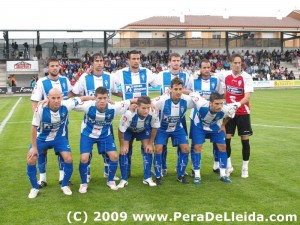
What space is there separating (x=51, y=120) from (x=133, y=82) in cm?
168

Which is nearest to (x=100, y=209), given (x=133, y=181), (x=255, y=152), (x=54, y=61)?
(x=133, y=181)

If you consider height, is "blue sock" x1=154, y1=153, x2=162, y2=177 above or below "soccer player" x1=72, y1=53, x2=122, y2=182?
below

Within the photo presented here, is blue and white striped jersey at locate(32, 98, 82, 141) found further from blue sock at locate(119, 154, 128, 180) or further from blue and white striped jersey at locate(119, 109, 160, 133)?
blue sock at locate(119, 154, 128, 180)

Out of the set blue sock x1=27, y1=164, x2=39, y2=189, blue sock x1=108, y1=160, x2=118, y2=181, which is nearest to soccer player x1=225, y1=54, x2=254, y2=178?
blue sock x1=108, y1=160, x2=118, y2=181

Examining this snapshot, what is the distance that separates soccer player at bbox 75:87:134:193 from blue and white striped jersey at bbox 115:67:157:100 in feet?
2.15

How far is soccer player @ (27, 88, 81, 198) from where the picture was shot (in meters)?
5.97

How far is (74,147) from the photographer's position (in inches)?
406

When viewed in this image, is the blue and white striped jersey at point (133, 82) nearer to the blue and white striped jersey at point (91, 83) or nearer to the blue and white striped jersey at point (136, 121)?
the blue and white striped jersey at point (91, 83)

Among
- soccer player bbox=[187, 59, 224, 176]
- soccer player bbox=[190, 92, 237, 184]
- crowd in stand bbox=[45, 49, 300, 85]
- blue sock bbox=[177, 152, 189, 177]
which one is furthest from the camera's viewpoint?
crowd in stand bbox=[45, 49, 300, 85]

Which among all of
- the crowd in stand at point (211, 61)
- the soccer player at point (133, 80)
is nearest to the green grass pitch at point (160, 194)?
the soccer player at point (133, 80)

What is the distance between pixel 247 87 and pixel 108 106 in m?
2.40

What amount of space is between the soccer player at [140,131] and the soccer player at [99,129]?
0.63ft

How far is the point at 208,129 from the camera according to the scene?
6938 millimetres

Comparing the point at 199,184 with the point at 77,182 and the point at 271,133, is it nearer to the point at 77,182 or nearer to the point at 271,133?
the point at 77,182
